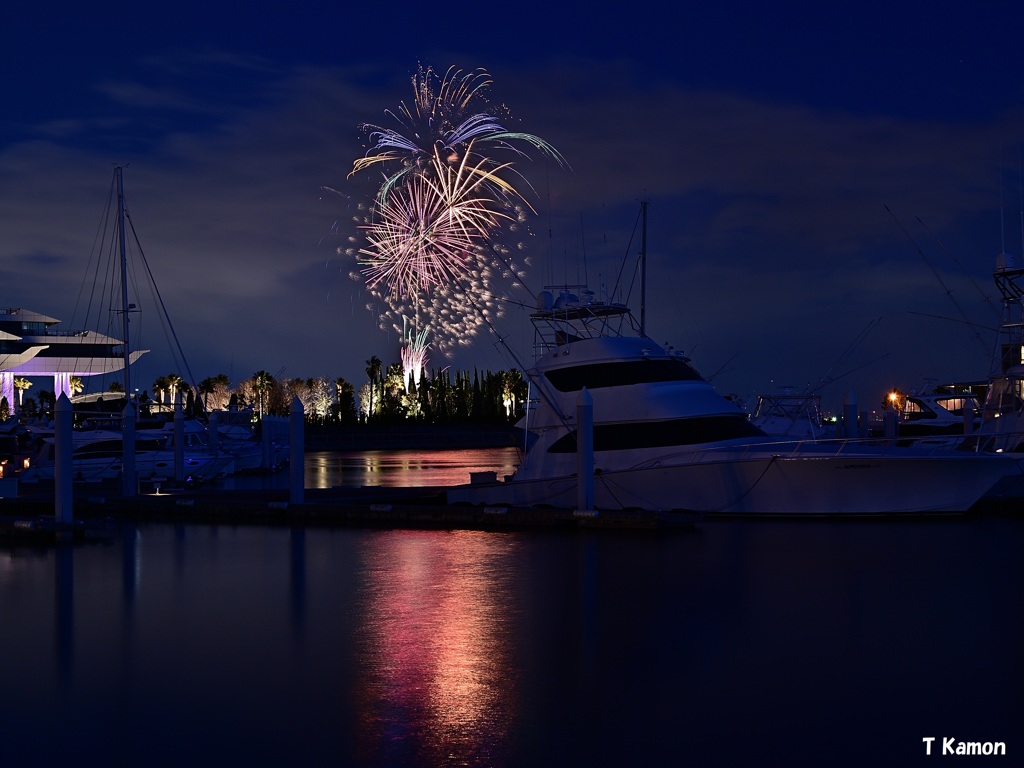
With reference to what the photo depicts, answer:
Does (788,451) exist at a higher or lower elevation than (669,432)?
lower

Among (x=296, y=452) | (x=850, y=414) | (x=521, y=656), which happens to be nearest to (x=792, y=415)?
(x=850, y=414)

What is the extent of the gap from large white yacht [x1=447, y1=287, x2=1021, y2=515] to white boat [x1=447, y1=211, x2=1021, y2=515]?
0.09ft

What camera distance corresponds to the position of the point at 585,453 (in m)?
23.1

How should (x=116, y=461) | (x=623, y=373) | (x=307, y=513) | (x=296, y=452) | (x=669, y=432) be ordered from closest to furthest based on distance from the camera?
(x=669, y=432), (x=623, y=373), (x=307, y=513), (x=296, y=452), (x=116, y=461)

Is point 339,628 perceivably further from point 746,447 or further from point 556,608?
point 746,447

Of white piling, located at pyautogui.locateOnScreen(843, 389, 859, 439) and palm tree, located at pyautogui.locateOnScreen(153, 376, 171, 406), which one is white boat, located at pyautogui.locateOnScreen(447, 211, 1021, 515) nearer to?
white piling, located at pyautogui.locateOnScreen(843, 389, 859, 439)

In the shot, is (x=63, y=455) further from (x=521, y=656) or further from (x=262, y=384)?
(x=262, y=384)

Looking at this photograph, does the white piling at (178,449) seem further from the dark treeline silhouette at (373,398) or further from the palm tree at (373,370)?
the palm tree at (373,370)

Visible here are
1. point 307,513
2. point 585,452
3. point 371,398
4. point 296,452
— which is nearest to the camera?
point 585,452

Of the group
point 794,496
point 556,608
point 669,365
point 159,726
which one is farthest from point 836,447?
point 159,726

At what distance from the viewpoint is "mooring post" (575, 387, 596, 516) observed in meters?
22.8

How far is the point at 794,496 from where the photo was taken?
2444 cm

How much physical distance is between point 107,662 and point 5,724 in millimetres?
2431

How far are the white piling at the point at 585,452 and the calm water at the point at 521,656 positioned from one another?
10.1 ft
